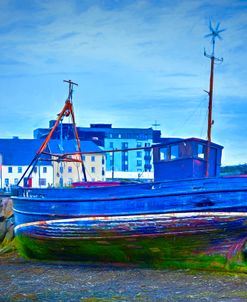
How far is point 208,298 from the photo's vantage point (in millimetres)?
10398

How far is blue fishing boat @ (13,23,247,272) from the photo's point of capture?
41.5 ft

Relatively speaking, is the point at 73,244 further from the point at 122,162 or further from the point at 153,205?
the point at 122,162

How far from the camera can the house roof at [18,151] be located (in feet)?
240

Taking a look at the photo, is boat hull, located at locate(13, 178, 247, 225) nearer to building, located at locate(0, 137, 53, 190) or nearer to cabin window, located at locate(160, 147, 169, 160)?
cabin window, located at locate(160, 147, 169, 160)

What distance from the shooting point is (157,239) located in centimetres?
1327

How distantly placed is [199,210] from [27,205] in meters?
5.49

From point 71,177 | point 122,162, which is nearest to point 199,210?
point 71,177

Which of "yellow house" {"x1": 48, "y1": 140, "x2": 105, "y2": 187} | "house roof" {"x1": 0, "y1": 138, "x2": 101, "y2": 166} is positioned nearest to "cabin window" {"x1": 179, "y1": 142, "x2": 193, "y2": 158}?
"yellow house" {"x1": 48, "y1": 140, "x2": 105, "y2": 187}

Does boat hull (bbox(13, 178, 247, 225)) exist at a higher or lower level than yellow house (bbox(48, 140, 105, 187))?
lower

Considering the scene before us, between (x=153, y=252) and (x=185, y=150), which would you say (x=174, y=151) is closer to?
(x=185, y=150)

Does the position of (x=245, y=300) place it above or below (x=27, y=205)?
below

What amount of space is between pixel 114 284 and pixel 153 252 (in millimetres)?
2004

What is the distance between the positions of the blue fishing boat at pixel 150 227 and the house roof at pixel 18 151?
5740 centimetres

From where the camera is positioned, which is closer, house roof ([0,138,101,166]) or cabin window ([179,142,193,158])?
cabin window ([179,142,193,158])
